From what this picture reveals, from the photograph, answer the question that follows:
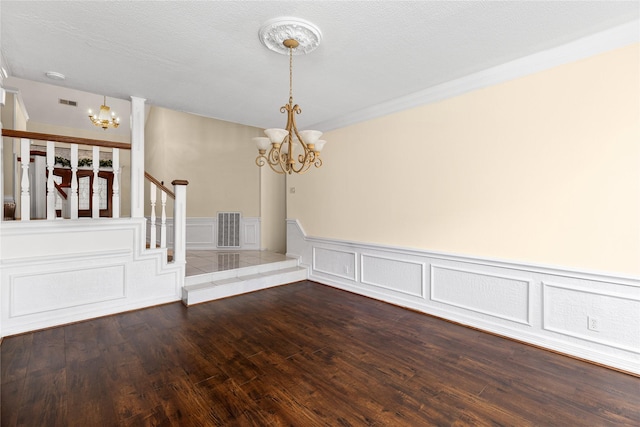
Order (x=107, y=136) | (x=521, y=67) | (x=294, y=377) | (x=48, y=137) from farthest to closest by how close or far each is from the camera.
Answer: (x=107, y=136)
(x=48, y=137)
(x=521, y=67)
(x=294, y=377)

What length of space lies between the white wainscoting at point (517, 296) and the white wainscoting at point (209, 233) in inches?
127

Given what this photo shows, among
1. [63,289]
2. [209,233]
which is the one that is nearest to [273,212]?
[209,233]

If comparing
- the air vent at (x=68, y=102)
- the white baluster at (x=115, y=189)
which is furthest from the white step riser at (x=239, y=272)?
the air vent at (x=68, y=102)

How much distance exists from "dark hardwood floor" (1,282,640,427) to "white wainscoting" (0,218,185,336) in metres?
0.20

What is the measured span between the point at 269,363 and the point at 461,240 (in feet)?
7.85

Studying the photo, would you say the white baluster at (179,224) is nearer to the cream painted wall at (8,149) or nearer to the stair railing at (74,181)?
the stair railing at (74,181)

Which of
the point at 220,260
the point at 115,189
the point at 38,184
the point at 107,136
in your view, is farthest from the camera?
the point at 107,136

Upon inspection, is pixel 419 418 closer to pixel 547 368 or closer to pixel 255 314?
pixel 547 368

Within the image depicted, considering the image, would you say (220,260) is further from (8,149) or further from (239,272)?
(8,149)

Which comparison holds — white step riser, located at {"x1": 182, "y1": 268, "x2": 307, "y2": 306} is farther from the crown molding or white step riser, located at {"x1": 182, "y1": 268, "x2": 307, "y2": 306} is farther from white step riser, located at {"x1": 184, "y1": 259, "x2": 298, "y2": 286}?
the crown molding

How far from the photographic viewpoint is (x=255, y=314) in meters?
3.57

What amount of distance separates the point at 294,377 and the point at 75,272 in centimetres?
280

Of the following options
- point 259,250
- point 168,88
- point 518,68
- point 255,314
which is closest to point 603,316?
point 518,68

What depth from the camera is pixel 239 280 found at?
4430 mm
